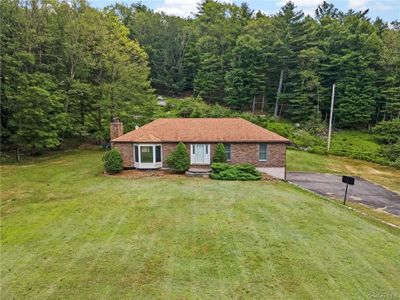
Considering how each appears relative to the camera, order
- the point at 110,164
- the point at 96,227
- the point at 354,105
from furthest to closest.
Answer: the point at 354,105
the point at 110,164
the point at 96,227

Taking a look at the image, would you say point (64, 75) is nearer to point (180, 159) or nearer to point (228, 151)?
point (180, 159)

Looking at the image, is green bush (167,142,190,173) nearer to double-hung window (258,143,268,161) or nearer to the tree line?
double-hung window (258,143,268,161)

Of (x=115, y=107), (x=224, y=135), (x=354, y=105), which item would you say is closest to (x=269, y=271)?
(x=224, y=135)

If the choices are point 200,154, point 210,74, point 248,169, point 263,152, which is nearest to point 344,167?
point 263,152

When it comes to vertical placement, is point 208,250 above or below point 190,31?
below

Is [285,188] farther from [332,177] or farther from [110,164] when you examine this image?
[110,164]

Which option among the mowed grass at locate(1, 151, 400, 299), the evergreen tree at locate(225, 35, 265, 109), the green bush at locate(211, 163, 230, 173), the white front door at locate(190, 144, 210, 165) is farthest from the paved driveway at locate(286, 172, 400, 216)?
the evergreen tree at locate(225, 35, 265, 109)
